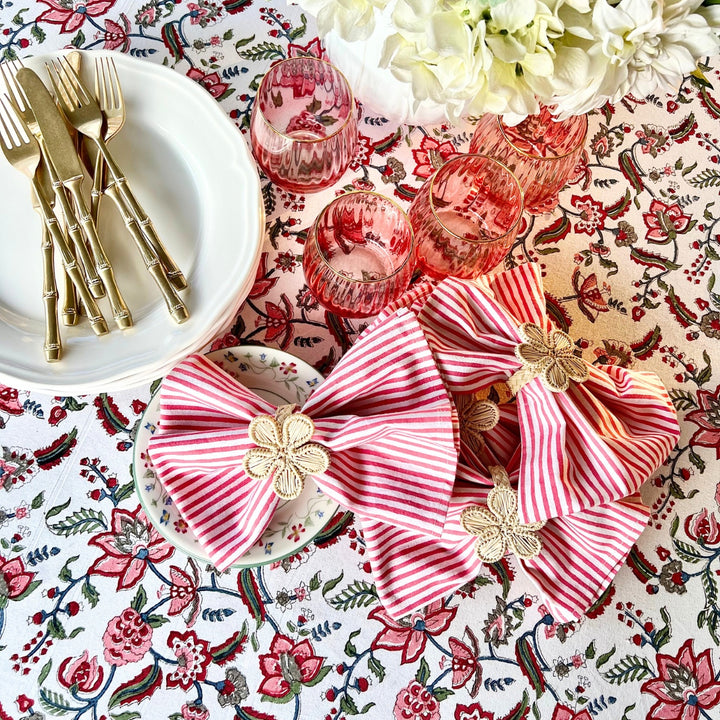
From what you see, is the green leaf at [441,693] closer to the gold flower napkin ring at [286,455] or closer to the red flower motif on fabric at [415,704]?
the red flower motif on fabric at [415,704]

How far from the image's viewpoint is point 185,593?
56cm

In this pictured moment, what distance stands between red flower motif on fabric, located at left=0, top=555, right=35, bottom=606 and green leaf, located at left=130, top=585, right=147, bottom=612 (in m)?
0.09

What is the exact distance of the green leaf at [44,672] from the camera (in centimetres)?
53

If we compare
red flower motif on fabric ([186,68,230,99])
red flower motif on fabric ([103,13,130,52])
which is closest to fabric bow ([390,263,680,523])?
red flower motif on fabric ([186,68,230,99])

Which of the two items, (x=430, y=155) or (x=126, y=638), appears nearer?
(x=126, y=638)

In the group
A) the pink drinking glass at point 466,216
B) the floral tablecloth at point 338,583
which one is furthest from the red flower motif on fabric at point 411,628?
the pink drinking glass at point 466,216

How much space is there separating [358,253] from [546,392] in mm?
223

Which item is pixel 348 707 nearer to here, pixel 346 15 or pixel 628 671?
pixel 628 671

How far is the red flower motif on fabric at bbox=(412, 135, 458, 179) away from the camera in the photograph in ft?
2.25

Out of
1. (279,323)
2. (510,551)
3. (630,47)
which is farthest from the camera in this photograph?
(279,323)

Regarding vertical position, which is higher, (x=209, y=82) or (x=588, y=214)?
(x=209, y=82)

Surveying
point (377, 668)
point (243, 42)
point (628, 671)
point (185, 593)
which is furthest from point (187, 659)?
point (243, 42)

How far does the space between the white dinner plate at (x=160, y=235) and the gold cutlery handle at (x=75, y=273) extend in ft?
0.05

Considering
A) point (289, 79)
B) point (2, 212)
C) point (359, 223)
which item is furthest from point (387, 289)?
point (2, 212)
